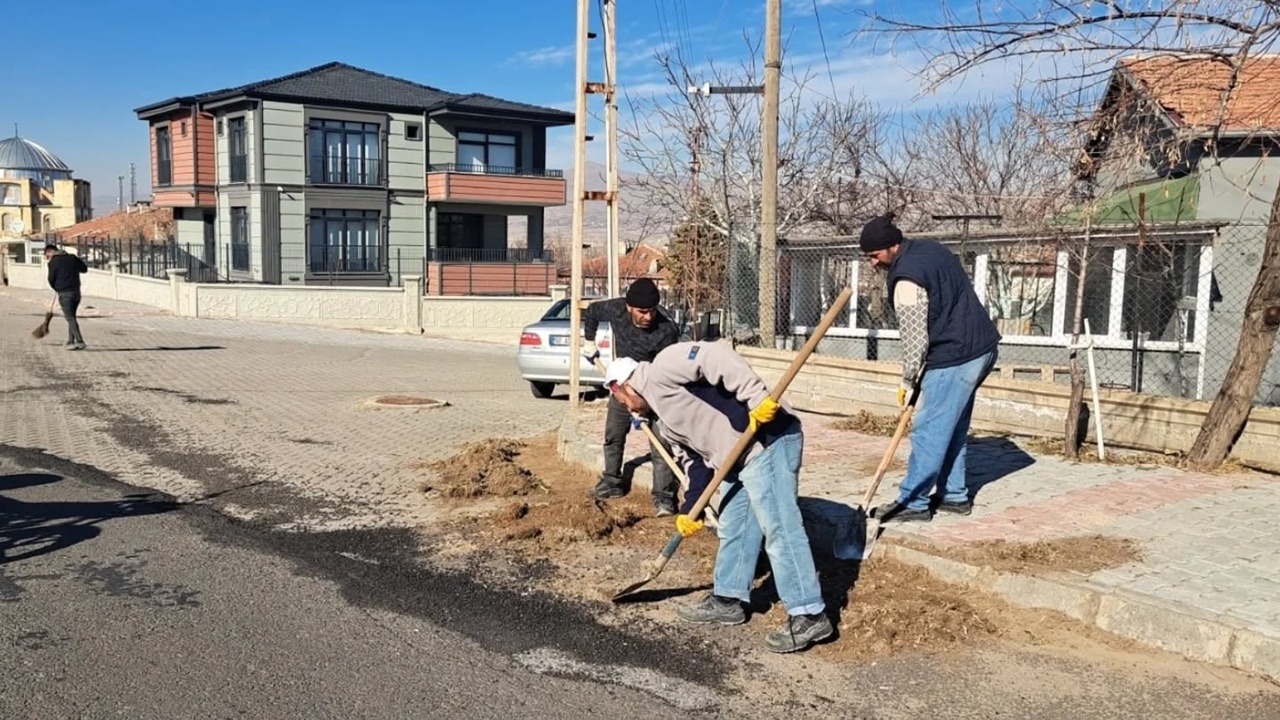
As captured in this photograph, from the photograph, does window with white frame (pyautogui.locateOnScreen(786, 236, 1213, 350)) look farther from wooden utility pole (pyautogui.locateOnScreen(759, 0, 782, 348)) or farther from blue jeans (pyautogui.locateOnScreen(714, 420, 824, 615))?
blue jeans (pyautogui.locateOnScreen(714, 420, 824, 615))

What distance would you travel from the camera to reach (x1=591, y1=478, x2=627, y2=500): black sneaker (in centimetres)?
781

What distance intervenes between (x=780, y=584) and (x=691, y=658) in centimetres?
52

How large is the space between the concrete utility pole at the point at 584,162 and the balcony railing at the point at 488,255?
25810 millimetres

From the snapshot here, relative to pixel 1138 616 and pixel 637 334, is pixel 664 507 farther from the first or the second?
pixel 1138 616

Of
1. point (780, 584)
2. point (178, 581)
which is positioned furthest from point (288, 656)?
point (780, 584)

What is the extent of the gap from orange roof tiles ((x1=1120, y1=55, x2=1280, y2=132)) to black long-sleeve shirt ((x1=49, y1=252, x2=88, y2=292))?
16.5 metres

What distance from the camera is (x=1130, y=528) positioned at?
628 cm

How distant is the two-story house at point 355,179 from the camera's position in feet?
111

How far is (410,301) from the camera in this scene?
27766 millimetres

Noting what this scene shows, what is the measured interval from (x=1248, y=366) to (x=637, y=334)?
4516 mm

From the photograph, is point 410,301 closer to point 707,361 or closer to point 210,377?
point 210,377

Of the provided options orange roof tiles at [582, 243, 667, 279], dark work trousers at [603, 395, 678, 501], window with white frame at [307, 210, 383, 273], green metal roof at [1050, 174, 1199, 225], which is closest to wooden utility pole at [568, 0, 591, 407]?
dark work trousers at [603, 395, 678, 501]

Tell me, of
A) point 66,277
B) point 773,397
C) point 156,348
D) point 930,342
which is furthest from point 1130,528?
point 156,348

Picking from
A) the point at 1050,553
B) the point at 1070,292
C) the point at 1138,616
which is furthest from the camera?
the point at 1070,292
